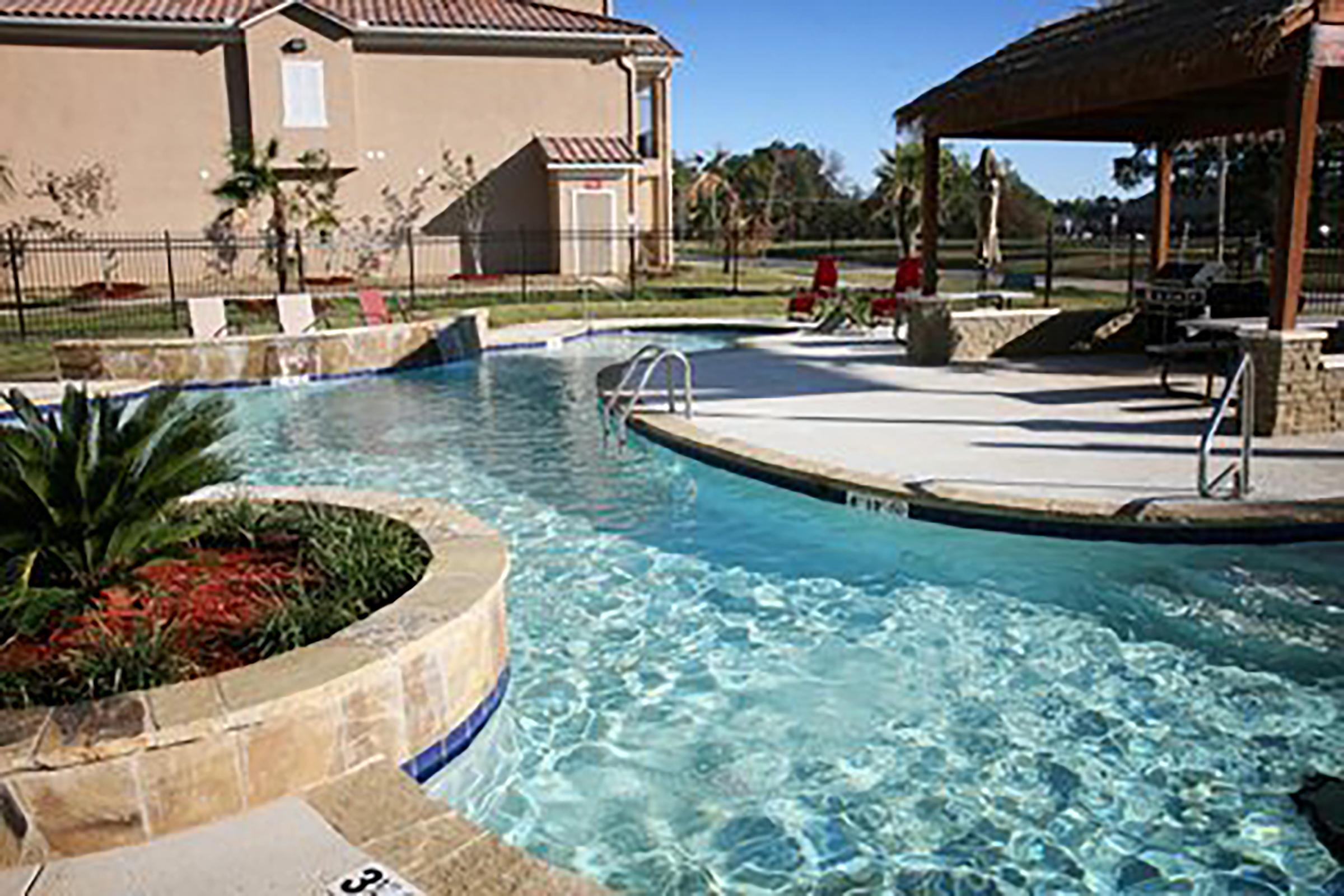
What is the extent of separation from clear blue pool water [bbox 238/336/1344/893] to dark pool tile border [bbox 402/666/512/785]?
0.18 ft

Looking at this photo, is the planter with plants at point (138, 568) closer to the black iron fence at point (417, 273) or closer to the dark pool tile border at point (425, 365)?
the dark pool tile border at point (425, 365)

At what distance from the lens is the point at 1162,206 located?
1523 centimetres

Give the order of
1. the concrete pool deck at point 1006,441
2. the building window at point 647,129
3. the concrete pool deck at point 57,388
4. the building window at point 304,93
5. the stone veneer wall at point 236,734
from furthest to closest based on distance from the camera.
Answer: the building window at point 647,129, the building window at point 304,93, the concrete pool deck at point 57,388, the concrete pool deck at point 1006,441, the stone veneer wall at point 236,734

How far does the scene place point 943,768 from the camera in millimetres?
4367

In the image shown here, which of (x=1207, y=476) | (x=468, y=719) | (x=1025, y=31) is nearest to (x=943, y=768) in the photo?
(x=468, y=719)

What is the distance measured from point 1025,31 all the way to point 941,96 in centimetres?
225

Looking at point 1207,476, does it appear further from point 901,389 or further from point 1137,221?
point 1137,221

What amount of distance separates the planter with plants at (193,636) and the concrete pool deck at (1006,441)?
333cm

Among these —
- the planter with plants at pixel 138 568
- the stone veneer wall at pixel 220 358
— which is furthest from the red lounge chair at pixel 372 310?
the planter with plants at pixel 138 568

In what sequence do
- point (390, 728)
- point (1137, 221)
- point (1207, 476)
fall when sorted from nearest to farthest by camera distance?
point (390, 728)
point (1207, 476)
point (1137, 221)

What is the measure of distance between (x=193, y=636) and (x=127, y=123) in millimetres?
27258

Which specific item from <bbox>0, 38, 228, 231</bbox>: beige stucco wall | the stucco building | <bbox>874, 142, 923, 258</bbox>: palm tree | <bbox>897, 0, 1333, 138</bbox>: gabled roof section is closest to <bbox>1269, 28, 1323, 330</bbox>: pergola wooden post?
<bbox>897, 0, 1333, 138</bbox>: gabled roof section

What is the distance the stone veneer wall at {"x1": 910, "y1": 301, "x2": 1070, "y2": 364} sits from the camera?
13195mm

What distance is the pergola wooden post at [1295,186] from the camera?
7.98 m
